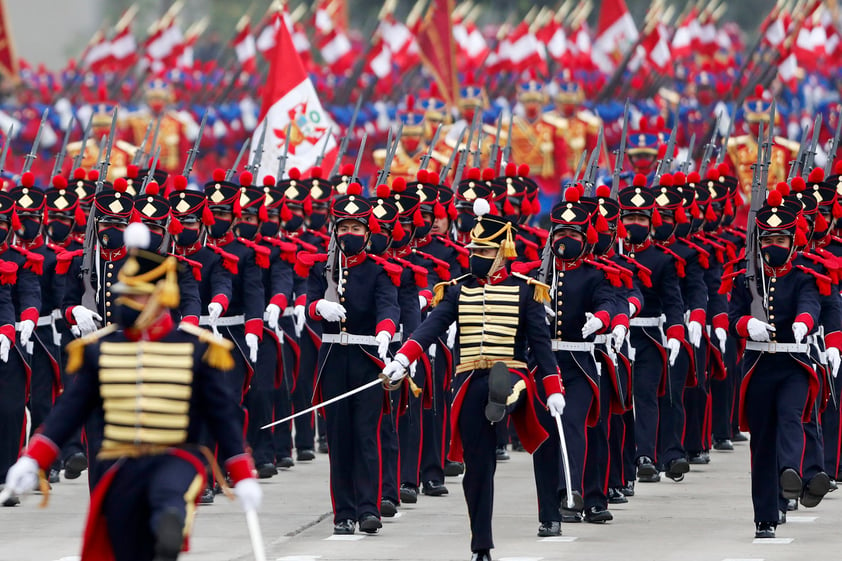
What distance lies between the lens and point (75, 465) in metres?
14.5

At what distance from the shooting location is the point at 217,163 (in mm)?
31422

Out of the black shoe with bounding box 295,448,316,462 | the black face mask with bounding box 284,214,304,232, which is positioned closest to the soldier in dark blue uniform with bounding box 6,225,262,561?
the black face mask with bounding box 284,214,304,232

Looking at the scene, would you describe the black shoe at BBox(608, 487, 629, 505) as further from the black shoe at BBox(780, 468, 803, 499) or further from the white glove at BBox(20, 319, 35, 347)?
the white glove at BBox(20, 319, 35, 347)

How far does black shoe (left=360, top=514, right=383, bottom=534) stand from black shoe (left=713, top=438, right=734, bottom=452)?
5343mm

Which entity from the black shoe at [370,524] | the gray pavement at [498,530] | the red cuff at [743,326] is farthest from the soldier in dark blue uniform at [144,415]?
the red cuff at [743,326]

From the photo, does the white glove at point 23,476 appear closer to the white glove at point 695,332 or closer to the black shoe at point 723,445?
the white glove at point 695,332

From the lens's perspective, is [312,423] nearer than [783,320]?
No

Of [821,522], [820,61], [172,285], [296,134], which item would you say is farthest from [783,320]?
[820,61]

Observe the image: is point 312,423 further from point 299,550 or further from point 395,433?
point 299,550

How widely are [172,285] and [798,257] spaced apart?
16.5 feet

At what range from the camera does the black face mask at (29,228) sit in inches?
560

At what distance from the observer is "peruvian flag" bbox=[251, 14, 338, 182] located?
750 inches

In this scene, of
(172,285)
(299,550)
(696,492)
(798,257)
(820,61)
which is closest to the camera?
(172,285)

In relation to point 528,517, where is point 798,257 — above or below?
above
